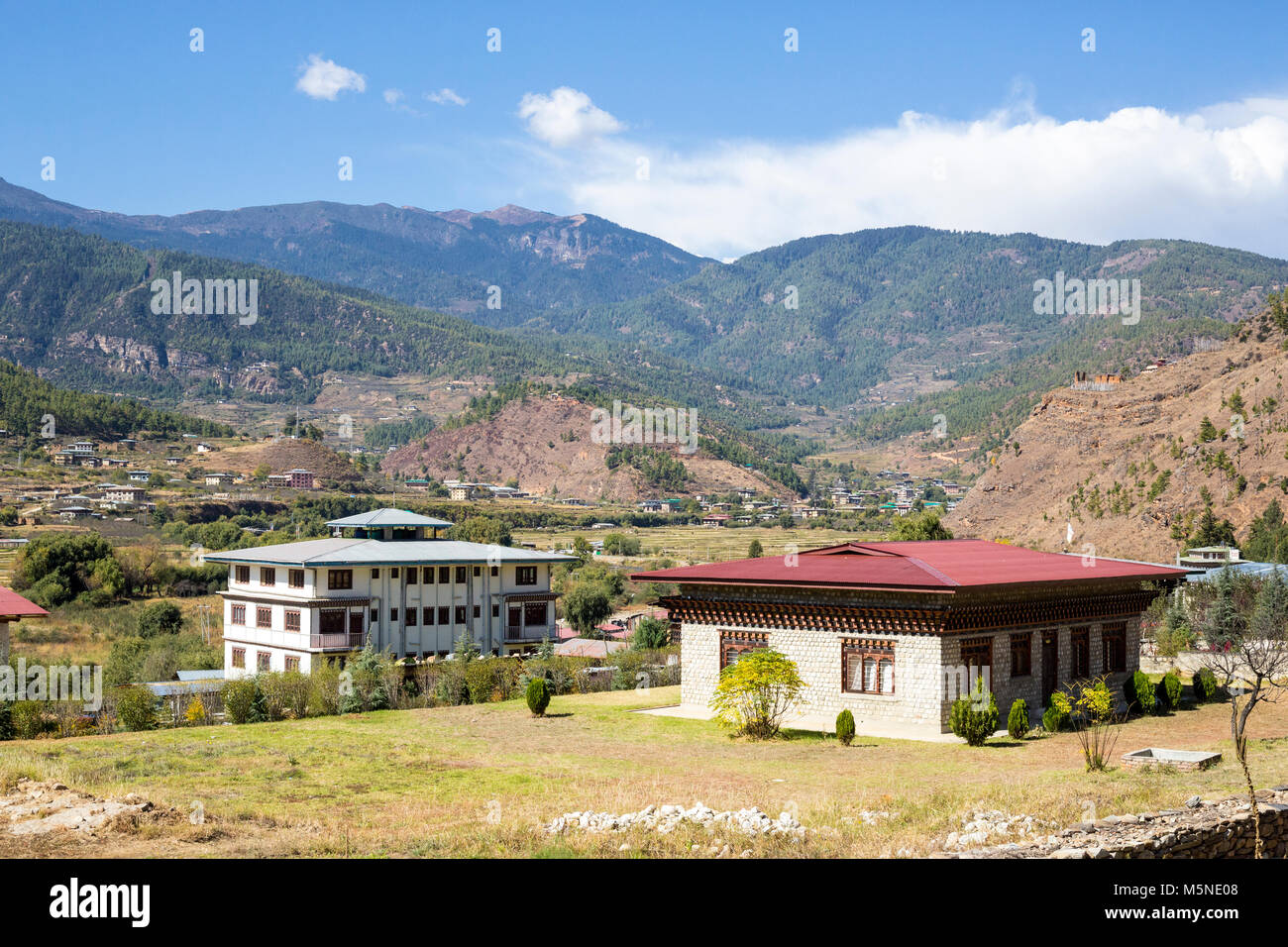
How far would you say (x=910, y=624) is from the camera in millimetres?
29375

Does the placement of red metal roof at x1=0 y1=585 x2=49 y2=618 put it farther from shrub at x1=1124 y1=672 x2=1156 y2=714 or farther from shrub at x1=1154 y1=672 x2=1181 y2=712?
shrub at x1=1154 y1=672 x2=1181 y2=712

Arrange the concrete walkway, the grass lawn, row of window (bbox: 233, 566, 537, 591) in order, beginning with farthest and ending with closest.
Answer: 1. row of window (bbox: 233, 566, 537, 591)
2. the concrete walkway
3. the grass lawn

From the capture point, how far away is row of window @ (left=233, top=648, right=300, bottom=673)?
47.5 meters

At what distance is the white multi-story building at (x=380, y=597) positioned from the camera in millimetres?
47344

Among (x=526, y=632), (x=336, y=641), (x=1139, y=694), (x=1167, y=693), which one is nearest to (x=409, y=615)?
(x=336, y=641)

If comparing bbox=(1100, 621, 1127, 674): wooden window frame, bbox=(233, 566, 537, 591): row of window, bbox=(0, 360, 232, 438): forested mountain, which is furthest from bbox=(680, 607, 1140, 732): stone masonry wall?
bbox=(0, 360, 232, 438): forested mountain

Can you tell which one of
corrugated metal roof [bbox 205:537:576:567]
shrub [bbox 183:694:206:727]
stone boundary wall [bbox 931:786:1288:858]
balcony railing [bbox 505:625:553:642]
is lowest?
balcony railing [bbox 505:625:553:642]

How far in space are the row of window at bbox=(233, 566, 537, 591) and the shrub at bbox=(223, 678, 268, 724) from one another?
49.5ft

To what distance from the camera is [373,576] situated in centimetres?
4847

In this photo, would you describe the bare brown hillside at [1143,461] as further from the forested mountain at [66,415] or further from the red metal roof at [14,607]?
the forested mountain at [66,415]

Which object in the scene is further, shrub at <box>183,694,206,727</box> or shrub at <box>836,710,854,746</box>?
shrub at <box>183,694,206,727</box>
